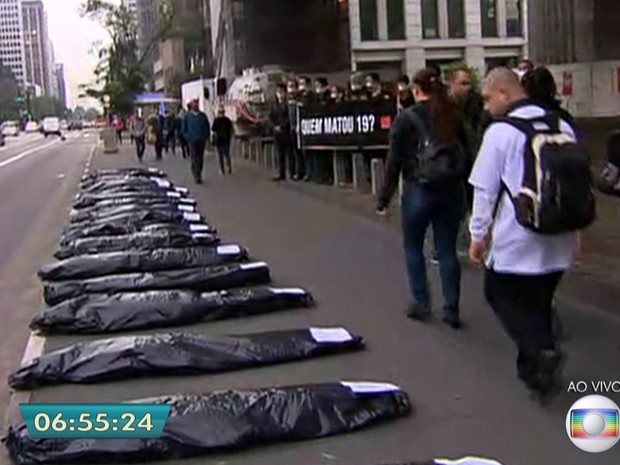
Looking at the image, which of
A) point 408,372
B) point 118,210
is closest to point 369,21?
point 118,210

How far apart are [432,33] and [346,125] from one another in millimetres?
43826

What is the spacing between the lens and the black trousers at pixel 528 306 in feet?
20.3

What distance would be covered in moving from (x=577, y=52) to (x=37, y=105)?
174762mm

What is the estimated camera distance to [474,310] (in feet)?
29.6

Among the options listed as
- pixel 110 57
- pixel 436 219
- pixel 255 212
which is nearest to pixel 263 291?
pixel 436 219

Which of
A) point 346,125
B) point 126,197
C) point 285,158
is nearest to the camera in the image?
point 126,197

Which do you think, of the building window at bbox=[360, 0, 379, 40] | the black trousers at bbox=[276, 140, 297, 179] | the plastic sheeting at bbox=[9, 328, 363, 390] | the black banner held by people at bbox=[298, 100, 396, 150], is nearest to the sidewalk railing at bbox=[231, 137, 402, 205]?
the black banner held by people at bbox=[298, 100, 396, 150]

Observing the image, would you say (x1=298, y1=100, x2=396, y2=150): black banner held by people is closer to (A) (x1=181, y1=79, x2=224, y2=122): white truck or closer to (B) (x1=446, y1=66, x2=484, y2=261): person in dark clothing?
(B) (x1=446, y1=66, x2=484, y2=261): person in dark clothing

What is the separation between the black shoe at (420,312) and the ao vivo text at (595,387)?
2088mm

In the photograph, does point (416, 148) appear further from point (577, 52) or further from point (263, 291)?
point (577, 52)

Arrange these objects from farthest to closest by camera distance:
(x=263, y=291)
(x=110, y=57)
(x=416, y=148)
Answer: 1. (x=110, y=57)
2. (x=263, y=291)
3. (x=416, y=148)

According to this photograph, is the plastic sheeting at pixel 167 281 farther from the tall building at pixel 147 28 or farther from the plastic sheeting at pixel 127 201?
the tall building at pixel 147 28

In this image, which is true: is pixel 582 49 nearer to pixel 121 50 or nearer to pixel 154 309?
pixel 154 309

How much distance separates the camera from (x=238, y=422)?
19.8 feet
